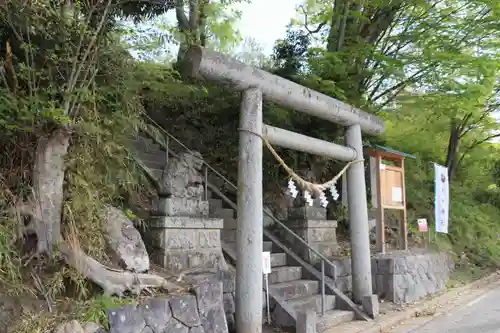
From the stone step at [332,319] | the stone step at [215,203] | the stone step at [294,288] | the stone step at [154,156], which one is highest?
the stone step at [154,156]

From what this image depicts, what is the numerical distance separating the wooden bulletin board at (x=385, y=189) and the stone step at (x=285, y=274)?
8.97ft

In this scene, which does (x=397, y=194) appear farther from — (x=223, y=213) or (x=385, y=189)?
(x=223, y=213)

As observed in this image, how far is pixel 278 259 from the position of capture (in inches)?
330

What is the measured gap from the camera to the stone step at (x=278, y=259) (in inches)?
325

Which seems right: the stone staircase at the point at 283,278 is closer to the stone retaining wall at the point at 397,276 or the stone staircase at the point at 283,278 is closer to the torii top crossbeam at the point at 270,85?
the stone retaining wall at the point at 397,276

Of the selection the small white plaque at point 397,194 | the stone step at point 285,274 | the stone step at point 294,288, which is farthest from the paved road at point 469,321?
the small white plaque at point 397,194

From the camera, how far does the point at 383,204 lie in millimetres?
10172

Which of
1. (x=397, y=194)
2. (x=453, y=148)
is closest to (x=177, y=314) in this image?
(x=397, y=194)

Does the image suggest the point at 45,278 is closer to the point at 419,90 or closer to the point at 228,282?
the point at 228,282

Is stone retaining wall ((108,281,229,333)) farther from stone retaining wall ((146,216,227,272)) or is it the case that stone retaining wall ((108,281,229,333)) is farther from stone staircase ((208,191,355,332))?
stone staircase ((208,191,355,332))

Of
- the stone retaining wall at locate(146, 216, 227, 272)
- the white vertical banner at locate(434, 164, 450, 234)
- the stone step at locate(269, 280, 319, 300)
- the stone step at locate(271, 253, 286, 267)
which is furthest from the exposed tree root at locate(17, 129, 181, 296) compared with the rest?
the white vertical banner at locate(434, 164, 450, 234)

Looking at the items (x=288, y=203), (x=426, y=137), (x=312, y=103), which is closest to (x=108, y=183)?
(x=312, y=103)

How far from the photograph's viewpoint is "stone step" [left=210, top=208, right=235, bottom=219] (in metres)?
8.78

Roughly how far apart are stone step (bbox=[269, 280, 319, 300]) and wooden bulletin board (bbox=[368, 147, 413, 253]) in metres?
2.80
